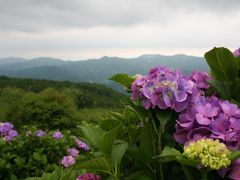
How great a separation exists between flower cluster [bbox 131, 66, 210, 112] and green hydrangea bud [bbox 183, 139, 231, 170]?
254mm

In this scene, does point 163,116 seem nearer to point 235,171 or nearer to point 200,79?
point 235,171

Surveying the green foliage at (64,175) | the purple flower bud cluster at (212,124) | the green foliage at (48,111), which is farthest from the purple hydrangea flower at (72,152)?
the green foliage at (48,111)

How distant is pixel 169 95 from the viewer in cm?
150

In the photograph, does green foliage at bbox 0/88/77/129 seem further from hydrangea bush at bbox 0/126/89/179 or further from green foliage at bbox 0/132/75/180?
green foliage at bbox 0/132/75/180

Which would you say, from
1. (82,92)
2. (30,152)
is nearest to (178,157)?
(30,152)

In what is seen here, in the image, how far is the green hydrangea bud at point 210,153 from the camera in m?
1.20

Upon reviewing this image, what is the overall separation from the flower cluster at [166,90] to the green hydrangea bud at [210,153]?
25 centimetres

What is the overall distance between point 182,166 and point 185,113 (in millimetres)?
189

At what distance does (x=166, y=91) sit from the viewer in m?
1.51

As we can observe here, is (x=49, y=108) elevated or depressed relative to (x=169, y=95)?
depressed

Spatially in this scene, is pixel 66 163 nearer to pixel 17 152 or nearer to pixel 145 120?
pixel 17 152

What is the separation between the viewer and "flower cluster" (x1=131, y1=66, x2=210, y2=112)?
1.49 m

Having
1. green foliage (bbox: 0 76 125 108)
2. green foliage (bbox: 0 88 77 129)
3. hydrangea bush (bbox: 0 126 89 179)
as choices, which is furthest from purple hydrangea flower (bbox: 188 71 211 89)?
green foliage (bbox: 0 76 125 108)

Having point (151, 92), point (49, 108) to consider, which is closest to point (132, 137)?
point (151, 92)
